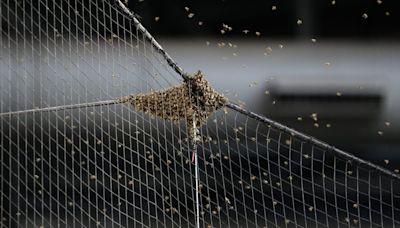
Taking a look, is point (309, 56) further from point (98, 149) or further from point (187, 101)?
point (187, 101)

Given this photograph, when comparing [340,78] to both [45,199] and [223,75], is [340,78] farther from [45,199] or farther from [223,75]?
[45,199]

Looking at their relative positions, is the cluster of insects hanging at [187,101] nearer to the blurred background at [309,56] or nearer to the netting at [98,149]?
the netting at [98,149]

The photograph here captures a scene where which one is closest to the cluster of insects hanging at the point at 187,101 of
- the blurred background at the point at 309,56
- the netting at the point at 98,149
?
the netting at the point at 98,149

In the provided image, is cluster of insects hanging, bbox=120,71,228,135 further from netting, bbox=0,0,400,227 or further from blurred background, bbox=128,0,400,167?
blurred background, bbox=128,0,400,167

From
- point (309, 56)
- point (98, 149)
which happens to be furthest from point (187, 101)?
point (309, 56)

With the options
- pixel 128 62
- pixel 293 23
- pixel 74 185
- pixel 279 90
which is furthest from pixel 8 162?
pixel 293 23

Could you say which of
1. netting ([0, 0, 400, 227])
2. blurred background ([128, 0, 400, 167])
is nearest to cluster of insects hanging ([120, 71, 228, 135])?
netting ([0, 0, 400, 227])
